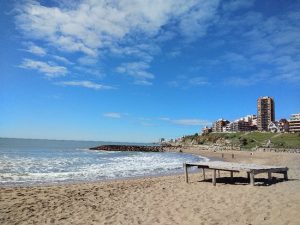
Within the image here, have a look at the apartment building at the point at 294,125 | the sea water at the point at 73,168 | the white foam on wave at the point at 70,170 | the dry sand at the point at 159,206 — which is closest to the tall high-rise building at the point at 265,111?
the apartment building at the point at 294,125

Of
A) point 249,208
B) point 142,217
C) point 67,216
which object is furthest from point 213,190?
point 67,216

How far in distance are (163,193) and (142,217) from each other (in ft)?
13.6

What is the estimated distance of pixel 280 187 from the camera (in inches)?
515

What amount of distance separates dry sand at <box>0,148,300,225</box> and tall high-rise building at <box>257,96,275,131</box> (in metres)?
177

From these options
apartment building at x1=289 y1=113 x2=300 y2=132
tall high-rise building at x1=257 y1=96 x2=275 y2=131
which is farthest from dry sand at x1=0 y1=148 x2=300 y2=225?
tall high-rise building at x1=257 y1=96 x2=275 y2=131

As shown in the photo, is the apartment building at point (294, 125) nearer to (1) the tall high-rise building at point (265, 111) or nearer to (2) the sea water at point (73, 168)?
(1) the tall high-rise building at point (265, 111)

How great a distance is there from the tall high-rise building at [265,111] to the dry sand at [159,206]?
580ft

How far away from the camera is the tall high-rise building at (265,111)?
179 meters

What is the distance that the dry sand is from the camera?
865cm

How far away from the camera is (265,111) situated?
7136 inches

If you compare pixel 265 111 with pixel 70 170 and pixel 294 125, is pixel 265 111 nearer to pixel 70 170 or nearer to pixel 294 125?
pixel 294 125

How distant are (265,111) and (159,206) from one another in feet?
602

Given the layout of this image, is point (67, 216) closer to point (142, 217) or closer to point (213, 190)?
point (142, 217)

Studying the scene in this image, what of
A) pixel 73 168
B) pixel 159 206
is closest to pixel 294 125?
pixel 73 168
